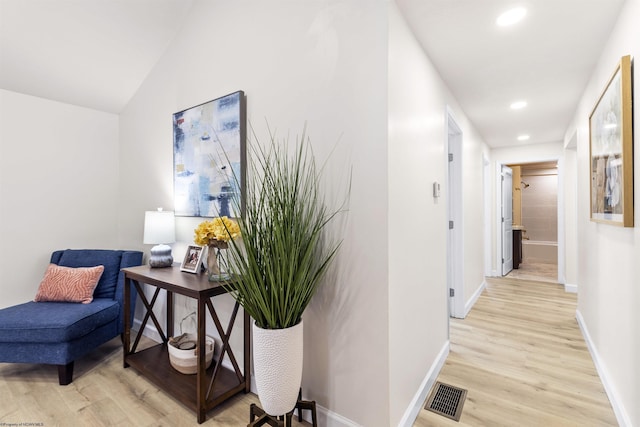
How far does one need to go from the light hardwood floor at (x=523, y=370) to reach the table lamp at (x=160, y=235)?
6.66ft

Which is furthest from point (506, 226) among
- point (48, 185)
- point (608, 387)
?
point (48, 185)

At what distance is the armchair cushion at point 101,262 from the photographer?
103 inches

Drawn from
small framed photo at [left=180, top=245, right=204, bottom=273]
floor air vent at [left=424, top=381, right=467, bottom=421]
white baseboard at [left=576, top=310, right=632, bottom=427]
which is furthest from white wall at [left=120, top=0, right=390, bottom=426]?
white baseboard at [left=576, top=310, right=632, bottom=427]

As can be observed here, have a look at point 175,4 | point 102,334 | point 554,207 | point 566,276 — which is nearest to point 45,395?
point 102,334

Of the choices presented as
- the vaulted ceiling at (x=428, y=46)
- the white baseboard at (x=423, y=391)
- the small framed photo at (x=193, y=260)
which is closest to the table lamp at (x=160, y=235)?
the small framed photo at (x=193, y=260)

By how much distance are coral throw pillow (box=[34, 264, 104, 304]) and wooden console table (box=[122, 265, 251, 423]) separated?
43 cm

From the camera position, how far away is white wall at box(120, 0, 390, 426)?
1.47m

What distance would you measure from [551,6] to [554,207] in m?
6.92

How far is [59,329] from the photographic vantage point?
202cm

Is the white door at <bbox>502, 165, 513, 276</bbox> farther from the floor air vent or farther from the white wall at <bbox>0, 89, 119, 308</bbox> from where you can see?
the white wall at <bbox>0, 89, 119, 308</bbox>

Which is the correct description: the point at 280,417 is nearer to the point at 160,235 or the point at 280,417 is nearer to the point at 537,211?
the point at 160,235

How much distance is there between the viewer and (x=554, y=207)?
705 centimetres

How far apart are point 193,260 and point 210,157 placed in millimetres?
756

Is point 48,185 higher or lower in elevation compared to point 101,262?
higher
